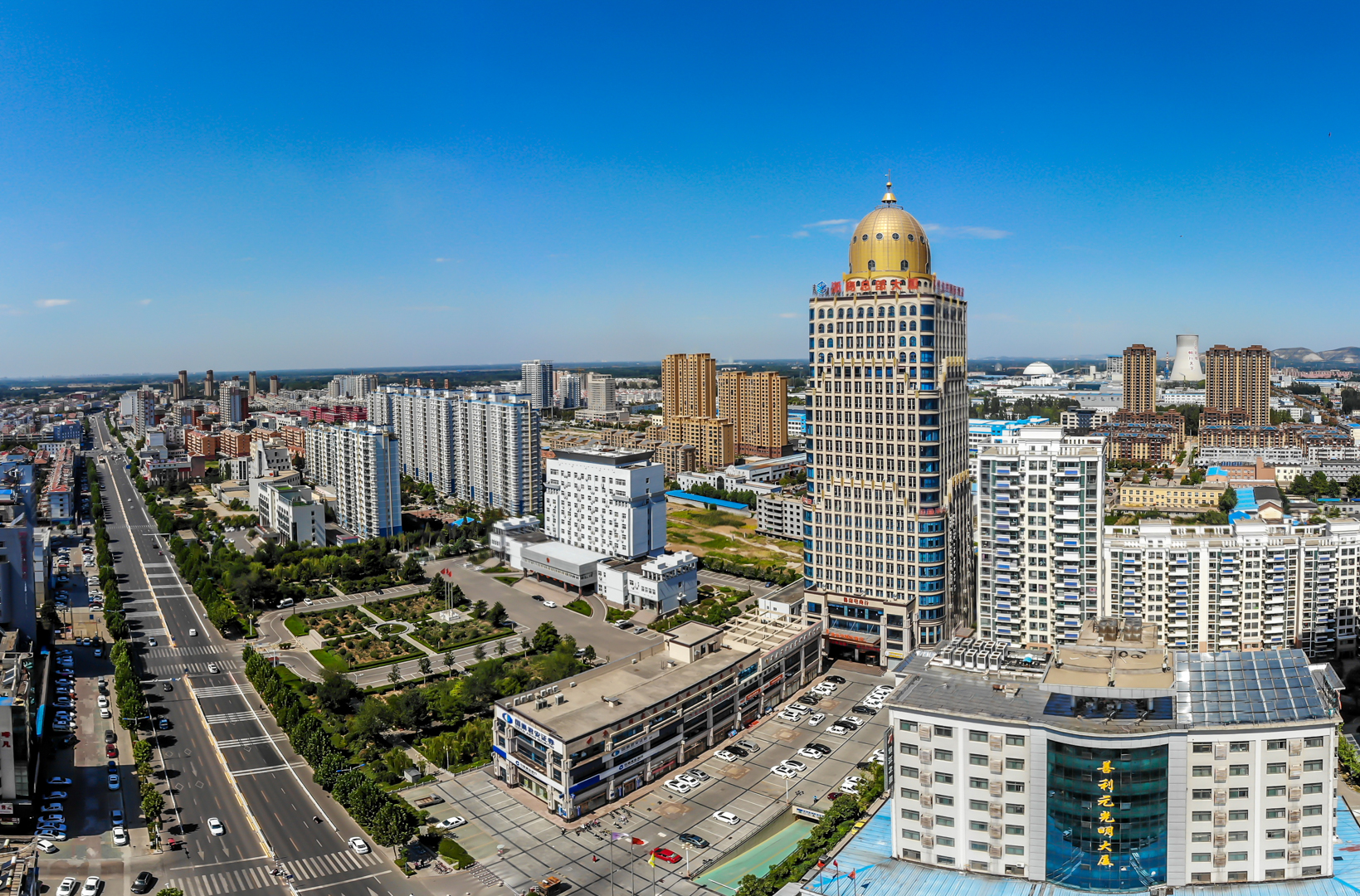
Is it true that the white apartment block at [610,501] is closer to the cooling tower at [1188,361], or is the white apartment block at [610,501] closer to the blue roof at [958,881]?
the blue roof at [958,881]

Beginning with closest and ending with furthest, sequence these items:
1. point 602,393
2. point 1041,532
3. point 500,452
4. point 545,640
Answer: point 1041,532 < point 545,640 < point 500,452 < point 602,393

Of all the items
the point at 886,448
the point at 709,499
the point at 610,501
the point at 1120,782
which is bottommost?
the point at 709,499

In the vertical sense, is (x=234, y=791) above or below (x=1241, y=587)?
below

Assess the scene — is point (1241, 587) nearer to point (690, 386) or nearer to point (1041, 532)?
point (1041, 532)

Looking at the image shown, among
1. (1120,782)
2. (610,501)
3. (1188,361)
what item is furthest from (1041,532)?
(1188,361)

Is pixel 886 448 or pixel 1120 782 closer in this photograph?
pixel 1120 782

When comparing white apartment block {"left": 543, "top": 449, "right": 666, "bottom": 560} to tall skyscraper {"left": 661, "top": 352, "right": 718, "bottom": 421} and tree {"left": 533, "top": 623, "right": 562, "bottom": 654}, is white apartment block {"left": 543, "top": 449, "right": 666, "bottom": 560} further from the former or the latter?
tall skyscraper {"left": 661, "top": 352, "right": 718, "bottom": 421}

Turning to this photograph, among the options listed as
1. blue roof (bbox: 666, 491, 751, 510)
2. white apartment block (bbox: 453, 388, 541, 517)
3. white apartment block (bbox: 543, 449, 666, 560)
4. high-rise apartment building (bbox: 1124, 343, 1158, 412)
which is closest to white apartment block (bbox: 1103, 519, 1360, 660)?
white apartment block (bbox: 543, 449, 666, 560)

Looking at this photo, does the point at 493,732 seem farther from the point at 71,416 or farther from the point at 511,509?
the point at 71,416
